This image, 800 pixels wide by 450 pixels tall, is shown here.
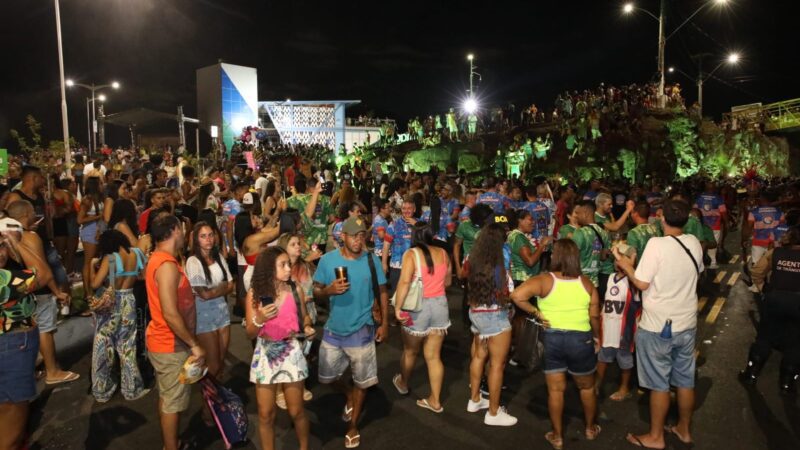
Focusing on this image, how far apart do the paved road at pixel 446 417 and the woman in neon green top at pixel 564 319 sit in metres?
0.62

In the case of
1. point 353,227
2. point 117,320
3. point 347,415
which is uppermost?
point 353,227

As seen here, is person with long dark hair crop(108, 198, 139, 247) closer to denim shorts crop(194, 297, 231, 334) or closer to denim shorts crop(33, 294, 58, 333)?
denim shorts crop(33, 294, 58, 333)

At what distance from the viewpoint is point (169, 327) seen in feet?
12.2

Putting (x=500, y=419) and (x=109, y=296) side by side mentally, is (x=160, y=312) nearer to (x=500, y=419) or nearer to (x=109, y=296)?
(x=109, y=296)

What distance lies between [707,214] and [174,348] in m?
10.5

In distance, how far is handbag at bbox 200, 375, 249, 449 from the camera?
13.1 feet

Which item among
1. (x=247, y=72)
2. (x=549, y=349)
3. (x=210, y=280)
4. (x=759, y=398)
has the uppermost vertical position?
(x=247, y=72)

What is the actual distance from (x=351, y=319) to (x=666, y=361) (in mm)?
2556

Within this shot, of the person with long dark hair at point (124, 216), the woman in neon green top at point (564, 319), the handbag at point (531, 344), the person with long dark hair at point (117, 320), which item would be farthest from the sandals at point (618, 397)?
the person with long dark hair at point (124, 216)

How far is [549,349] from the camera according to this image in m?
4.18

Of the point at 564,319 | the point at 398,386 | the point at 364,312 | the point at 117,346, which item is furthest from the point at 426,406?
the point at 117,346

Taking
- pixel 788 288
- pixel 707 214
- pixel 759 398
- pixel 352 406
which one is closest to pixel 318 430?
pixel 352 406

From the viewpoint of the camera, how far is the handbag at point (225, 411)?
13.1ft

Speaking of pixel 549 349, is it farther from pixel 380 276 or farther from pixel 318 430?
pixel 318 430
